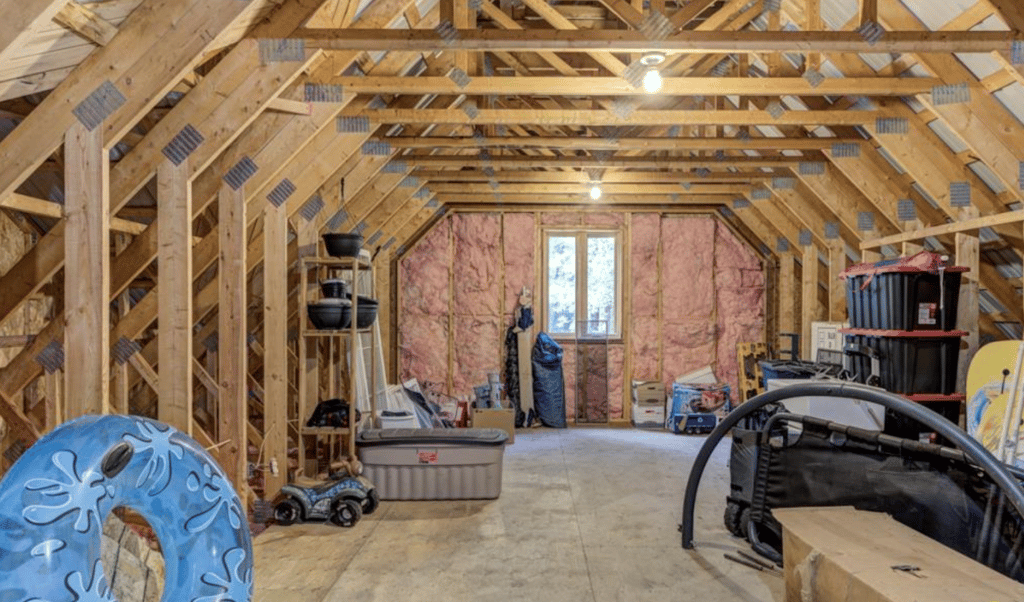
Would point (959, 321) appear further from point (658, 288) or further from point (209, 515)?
point (209, 515)

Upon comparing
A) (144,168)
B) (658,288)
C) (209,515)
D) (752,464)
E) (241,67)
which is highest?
(241,67)

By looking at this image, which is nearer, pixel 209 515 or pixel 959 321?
pixel 209 515

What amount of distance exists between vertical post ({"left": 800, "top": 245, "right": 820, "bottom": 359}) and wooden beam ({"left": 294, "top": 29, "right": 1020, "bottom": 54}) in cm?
449

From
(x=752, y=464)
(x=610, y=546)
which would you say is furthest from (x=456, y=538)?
(x=752, y=464)

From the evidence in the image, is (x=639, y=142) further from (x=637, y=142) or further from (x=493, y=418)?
(x=493, y=418)

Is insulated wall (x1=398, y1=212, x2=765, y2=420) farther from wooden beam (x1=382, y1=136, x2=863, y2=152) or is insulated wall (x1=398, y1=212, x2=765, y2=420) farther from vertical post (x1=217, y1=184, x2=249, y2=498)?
vertical post (x1=217, y1=184, x2=249, y2=498)

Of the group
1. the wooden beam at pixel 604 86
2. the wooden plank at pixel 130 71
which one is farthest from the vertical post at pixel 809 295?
the wooden plank at pixel 130 71

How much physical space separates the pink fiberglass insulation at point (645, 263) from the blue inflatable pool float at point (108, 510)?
7.83m

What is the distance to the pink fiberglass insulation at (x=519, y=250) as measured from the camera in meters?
9.38

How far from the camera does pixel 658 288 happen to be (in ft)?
30.8

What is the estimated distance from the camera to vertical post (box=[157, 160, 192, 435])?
3789 mm

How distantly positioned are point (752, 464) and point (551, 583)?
4.37 ft

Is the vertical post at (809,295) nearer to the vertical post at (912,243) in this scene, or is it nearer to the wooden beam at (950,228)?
the wooden beam at (950,228)

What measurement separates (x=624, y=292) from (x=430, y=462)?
463cm
